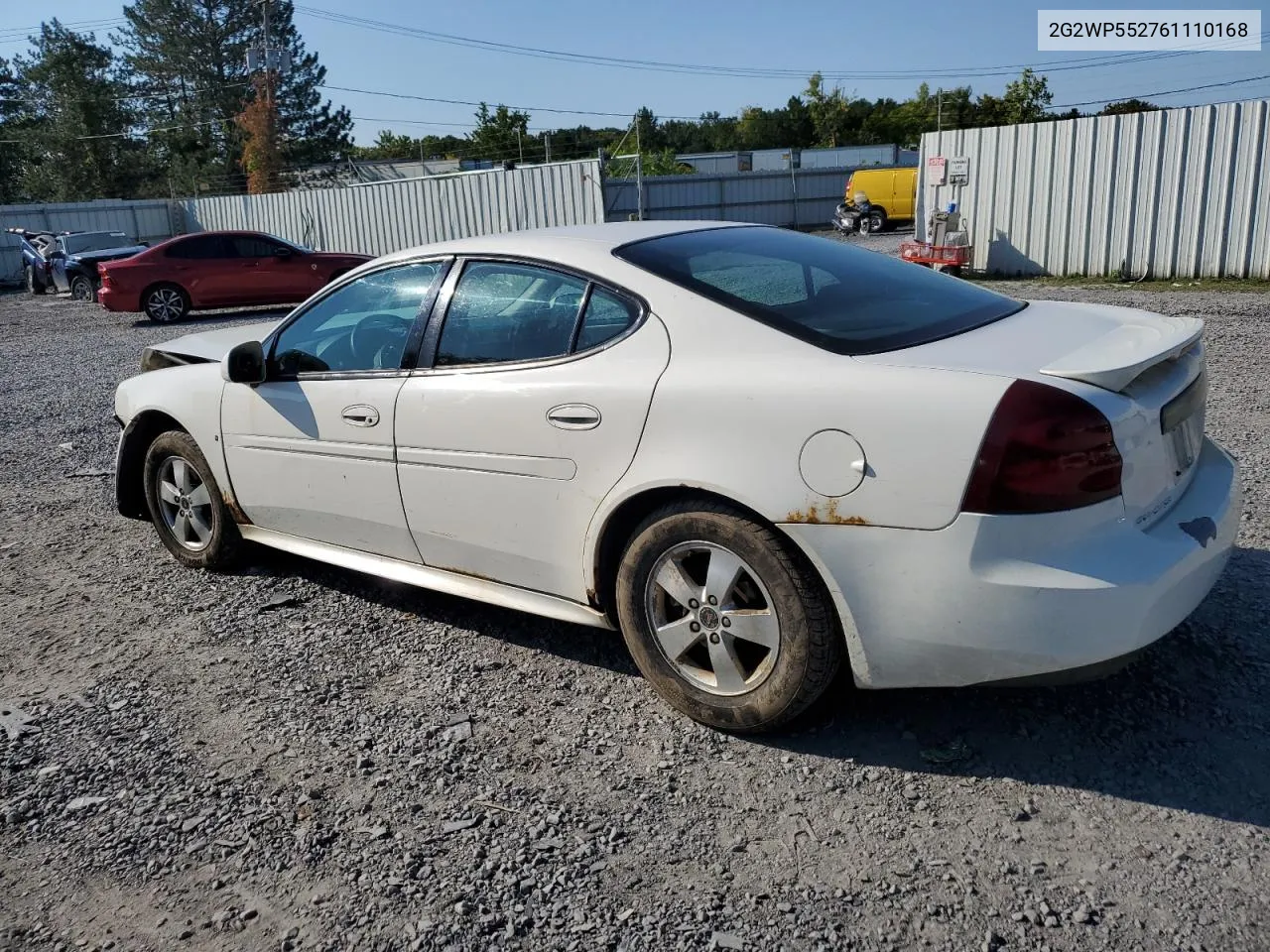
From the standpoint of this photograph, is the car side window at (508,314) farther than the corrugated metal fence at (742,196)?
No

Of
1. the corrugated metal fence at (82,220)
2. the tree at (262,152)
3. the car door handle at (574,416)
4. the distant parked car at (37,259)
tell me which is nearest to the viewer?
the car door handle at (574,416)

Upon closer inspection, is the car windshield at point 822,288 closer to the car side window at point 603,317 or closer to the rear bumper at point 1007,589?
the car side window at point 603,317

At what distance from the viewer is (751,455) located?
9.48 ft

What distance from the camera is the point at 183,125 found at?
56.4m

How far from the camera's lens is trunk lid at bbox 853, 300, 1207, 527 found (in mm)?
2648

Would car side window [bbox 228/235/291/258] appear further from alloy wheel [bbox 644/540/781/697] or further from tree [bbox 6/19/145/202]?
tree [bbox 6/19/145/202]

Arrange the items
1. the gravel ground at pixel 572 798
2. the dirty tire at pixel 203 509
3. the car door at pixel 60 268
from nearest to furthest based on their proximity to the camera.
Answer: the gravel ground at pixel 572 798 → the dirty tire at pixel 203 509 → the car door at pixel 60 268

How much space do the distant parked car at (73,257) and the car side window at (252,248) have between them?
463 centimetres

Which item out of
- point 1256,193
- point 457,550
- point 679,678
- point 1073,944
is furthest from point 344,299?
point 1256,193

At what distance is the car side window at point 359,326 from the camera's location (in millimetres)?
3926

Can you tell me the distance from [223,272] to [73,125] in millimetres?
44325

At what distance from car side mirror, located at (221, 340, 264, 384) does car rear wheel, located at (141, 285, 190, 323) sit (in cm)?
1500

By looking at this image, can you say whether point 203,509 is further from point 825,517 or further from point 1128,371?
point 1128,371

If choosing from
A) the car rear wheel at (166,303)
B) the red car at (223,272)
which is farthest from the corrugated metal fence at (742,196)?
the car rear wheel at (166,303)
